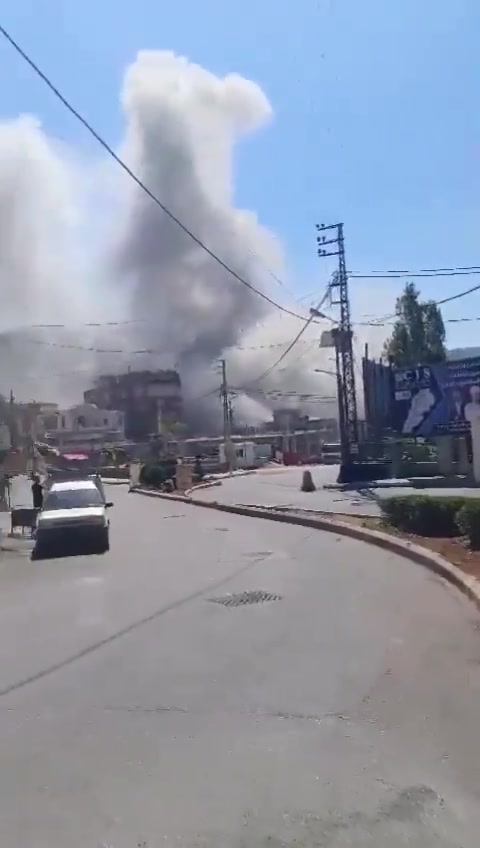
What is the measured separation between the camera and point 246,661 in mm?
8367

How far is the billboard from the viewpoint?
4197cm

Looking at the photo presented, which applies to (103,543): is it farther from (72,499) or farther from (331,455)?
(331,455)

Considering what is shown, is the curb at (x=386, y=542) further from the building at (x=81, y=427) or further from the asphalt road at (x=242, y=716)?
the building at (x=81, y=427)

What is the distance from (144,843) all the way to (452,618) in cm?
614

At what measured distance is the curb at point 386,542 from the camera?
11.7 metres

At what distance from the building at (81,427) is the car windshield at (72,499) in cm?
7138

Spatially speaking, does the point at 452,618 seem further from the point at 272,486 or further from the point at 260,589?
the point at 272,486

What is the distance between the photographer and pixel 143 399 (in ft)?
350

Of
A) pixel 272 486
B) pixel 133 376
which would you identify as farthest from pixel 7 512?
pixel 133 376

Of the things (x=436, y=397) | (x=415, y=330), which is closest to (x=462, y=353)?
(x=415, y=330)

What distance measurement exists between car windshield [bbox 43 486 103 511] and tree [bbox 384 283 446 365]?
5971 cm

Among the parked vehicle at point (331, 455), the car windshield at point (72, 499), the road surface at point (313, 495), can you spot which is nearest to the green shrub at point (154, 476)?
the road surface at point (313, 495)

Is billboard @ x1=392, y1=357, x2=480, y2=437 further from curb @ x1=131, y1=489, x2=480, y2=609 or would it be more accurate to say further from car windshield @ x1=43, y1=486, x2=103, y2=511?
car windshield @ x1=43, y1=486, x2=103, y2=511

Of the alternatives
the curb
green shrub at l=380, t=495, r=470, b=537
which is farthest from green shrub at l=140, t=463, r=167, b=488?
green shrub at l=380, t=495, r=470, b=537
